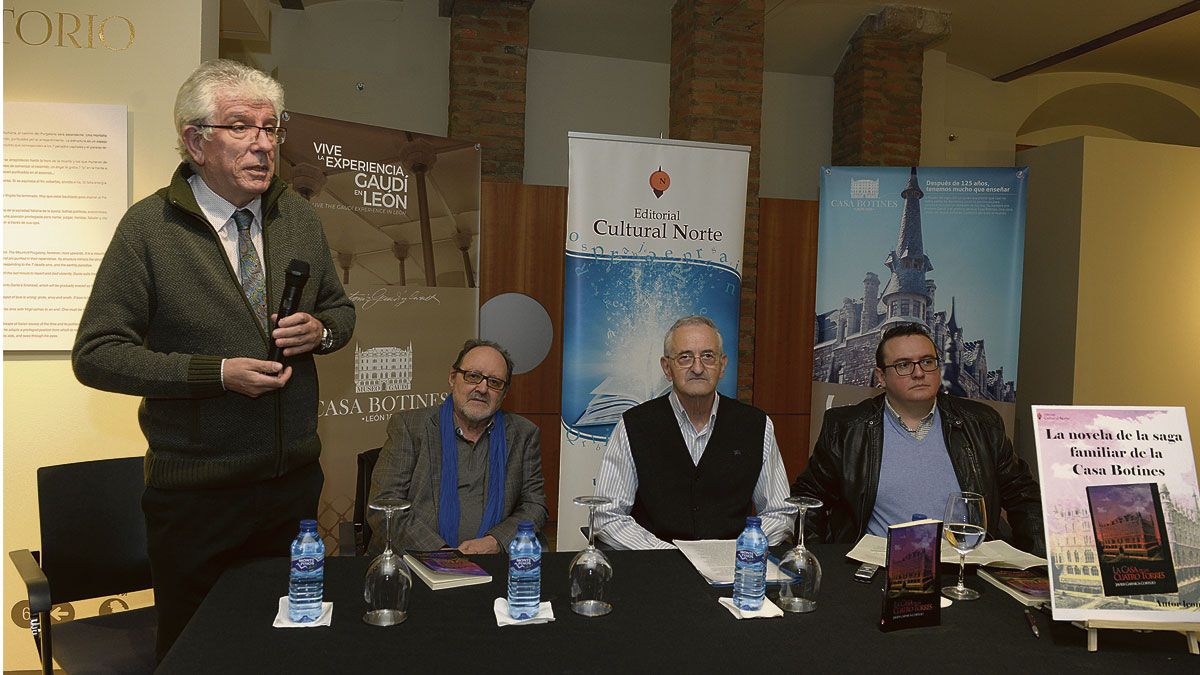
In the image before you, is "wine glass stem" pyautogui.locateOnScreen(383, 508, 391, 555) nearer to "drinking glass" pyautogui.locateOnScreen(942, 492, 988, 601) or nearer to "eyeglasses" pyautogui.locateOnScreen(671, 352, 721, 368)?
"drinking glass" pyautogui.locateOnScreen(942, 492, 988, 601)

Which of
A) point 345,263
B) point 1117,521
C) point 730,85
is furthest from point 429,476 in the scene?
point 730,85

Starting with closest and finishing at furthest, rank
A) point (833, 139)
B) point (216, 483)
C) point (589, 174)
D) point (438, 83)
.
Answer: point (216, 483) → point (589, 174) → point (438, 83) → point (833, 139)

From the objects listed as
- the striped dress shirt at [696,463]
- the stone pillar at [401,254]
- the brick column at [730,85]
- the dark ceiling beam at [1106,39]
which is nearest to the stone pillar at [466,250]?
the stone pillar at [401,254]

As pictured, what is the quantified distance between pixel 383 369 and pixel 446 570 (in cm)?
228

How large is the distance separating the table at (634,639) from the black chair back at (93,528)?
0.87m

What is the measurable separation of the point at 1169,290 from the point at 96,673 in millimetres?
6780

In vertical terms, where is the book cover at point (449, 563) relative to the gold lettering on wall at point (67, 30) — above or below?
below

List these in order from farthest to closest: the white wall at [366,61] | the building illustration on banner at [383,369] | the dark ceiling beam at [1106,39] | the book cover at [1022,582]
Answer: the white wall at [366,61] < the dark ceiling beam at [1106,39] < the building illustration on banner at [383,369] < the book cover at [1022,582]

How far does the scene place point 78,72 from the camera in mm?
2943

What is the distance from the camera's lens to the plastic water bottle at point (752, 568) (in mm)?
1641

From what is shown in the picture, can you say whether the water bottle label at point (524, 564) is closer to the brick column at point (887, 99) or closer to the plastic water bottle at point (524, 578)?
the plastic water bottle at point (524, 578)

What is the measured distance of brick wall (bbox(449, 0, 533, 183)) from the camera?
591cm

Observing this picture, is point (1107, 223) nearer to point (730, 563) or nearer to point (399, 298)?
point (399, 298)

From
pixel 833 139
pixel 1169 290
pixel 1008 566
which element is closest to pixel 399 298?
pixel 1008 566
